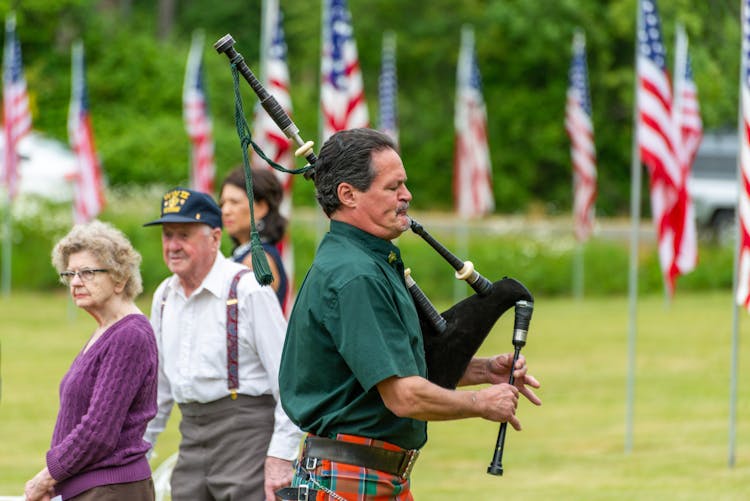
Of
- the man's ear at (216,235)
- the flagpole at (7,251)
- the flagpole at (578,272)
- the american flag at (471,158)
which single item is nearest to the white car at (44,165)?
the flagpole at (7,251)

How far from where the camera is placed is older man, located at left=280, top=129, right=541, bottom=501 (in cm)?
422

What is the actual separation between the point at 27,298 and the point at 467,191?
25.8ft

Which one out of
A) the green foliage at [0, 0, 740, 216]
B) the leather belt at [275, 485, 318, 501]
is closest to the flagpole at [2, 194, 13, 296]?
the green foliage at [0, 0, 740, 216]

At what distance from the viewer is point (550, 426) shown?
547 inches

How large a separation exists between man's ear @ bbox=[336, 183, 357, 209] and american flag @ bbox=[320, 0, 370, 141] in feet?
37.5

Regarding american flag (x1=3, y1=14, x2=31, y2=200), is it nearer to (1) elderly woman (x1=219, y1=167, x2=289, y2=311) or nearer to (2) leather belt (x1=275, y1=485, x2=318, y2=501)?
(1) elderly woman (x1=219, y1=167, x2=289, y2=311)

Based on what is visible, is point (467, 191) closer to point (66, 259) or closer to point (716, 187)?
point (716, 187)

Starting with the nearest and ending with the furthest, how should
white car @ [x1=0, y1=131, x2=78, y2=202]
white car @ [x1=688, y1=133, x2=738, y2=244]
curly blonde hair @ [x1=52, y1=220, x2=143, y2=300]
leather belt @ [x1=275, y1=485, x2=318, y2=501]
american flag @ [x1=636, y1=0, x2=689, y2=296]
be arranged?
leather belt @ [x1=275, y1=485, x2=318, y2=501]
curly blonde hair @ [x1=52, y1=220, x2=143, y2=300]
american flag @ [x1=636, y1=0, x2=689, y2=296]
white car @ [x1=0, y1=131, x2=78, y2=202]
white car @ [x1=688, y1=133, x2=738, y2=244]

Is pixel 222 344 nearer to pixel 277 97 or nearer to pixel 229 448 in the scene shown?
pixel 229 448

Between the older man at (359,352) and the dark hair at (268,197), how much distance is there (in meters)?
2.52

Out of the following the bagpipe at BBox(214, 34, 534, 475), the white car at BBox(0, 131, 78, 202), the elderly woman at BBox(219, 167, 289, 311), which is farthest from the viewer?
the white car at BBox(0, 131, 78, 202)

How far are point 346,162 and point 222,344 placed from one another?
1648 millimetres

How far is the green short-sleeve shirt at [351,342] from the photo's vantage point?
13.8ft

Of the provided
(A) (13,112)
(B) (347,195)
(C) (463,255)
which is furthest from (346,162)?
(C) (463,255)
